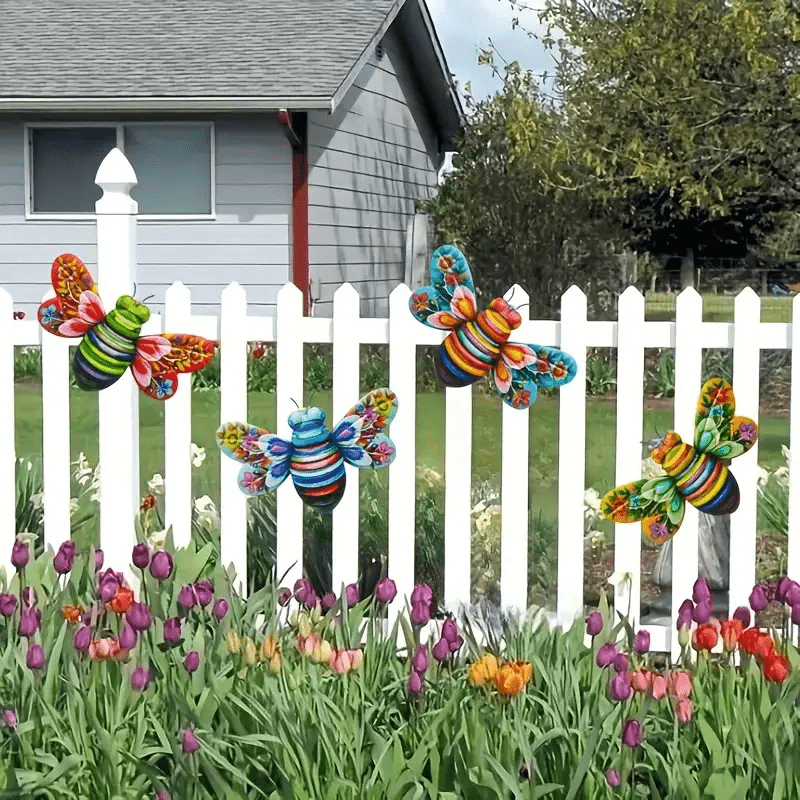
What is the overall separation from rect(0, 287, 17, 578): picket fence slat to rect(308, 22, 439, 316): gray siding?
9578 millimetres

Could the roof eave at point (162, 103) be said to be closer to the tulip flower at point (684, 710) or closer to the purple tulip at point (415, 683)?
the purple tulip at point (415, 683)

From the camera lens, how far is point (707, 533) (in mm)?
4816

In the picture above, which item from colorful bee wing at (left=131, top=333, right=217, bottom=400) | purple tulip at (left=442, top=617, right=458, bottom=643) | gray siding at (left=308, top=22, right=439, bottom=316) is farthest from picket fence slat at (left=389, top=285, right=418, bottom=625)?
gray siding at (left=308, top=22, right=439, bottom=316)

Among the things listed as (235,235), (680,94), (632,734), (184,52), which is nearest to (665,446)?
(632,734)

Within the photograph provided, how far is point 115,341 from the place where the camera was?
14.1 feet

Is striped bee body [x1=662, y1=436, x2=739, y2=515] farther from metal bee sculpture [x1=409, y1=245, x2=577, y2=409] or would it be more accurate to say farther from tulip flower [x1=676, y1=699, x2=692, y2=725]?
tulip flower [x1=676, y1=699, x2=692, y2=725]

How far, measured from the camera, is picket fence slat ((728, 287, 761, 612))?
4281 mm

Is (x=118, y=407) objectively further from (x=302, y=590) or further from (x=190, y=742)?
(x=190, y=742)

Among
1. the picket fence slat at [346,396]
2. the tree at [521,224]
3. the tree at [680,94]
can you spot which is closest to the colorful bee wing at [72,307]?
the picket fence slat at [346,396]

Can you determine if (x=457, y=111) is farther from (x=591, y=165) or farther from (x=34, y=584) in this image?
(x=34, y=584)

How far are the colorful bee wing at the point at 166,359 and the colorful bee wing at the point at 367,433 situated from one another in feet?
1.89

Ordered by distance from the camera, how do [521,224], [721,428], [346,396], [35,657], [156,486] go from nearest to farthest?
[35,657] < [721,428] < [346,396] < [156,486] < [521,224]

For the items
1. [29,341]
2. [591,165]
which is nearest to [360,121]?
[591,165]

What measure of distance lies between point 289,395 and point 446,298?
32.8 inches
